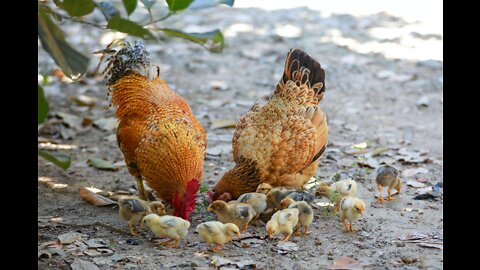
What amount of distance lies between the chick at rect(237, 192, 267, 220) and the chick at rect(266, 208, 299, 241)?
0.25 metres

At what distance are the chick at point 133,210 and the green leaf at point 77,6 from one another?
1317mm

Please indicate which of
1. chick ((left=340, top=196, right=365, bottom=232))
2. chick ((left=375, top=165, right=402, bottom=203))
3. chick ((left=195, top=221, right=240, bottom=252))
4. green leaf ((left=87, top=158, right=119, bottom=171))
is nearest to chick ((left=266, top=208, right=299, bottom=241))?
chick ((left=195, top=221, right=240, bottom=252))

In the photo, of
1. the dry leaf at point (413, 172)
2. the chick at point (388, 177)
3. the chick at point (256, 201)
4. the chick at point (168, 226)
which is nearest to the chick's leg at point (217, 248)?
the chick at point (168, 226)

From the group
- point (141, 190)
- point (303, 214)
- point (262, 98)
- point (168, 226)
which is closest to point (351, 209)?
A: point (303, 214)

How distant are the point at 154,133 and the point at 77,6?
1.24m

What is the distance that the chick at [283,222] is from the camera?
4.53 meters

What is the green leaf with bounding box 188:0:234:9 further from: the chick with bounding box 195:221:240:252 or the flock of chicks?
the chick with bounding box 195:221:240:252

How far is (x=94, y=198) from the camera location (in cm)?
537

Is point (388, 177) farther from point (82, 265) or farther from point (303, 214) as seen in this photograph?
point (82, 265)

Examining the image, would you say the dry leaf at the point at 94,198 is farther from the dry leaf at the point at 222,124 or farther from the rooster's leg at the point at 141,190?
the dry leaf at the point at 222,124

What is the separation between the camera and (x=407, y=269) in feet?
13.9
